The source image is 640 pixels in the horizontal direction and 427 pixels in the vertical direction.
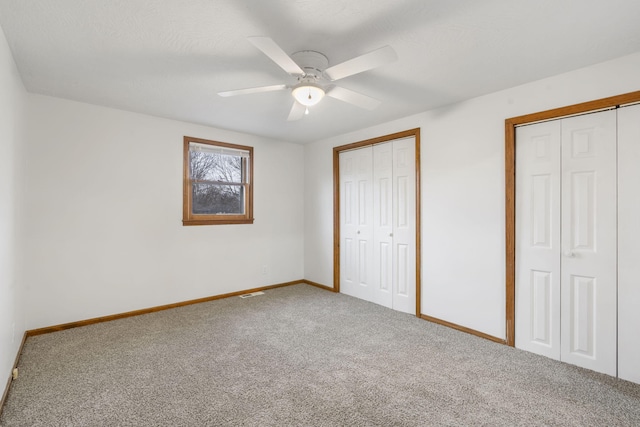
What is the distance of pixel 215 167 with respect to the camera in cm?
427

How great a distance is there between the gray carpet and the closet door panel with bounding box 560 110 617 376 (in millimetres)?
218

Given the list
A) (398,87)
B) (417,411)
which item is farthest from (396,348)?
(398,87)

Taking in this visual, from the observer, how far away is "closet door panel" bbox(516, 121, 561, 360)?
2562 millimetres

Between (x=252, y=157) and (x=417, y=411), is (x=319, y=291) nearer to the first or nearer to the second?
(x=252, y=157)

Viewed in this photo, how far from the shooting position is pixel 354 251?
4.40 metres

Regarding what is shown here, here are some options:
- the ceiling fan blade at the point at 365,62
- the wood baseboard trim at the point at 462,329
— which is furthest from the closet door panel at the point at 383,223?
the ceiling fan blade at the point at 365,62

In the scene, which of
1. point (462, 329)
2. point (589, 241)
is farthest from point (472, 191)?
point (462, 329)

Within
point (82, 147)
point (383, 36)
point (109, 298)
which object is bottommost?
point (109, 298)

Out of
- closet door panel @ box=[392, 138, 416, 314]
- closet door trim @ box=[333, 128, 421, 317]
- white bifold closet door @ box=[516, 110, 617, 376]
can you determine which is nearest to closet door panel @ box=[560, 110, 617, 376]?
white bifold closet door @ box=[516, 110, 617, 376]

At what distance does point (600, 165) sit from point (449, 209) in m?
1.24

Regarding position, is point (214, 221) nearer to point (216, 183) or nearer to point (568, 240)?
point (216, 183)

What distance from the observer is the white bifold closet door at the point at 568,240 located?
2.32 m

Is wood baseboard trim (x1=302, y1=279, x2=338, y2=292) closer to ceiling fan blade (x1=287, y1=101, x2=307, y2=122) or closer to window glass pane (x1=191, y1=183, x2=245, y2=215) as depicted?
window glass pane (x1=191, y1=183, x2=245, y2=215)

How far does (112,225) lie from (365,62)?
3.19 metres
